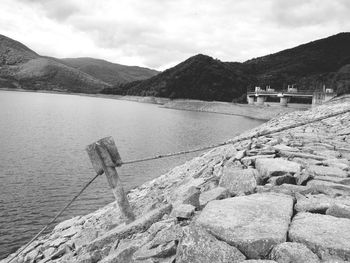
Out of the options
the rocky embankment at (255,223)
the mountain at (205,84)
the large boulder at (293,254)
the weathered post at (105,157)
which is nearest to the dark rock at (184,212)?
the rocky embankment at (255,223)

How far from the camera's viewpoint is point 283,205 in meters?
4.55

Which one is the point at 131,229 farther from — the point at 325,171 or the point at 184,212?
the point at 325,171

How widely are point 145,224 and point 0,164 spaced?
18576mm

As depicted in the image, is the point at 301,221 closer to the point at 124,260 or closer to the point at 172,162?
the point at 124,260

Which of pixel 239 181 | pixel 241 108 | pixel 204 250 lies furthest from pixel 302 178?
pixel 241 108

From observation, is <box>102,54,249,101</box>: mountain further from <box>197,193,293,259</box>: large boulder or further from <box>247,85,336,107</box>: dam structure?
<box>197,193,293,259</box>: large boulder

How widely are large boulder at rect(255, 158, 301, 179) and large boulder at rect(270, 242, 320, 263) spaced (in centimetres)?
294

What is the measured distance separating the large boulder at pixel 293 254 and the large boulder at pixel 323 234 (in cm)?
16

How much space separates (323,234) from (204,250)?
1.42m

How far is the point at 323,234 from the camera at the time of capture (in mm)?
3604

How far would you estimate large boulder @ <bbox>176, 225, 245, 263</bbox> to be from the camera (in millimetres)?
3357

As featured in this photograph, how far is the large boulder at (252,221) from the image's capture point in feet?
11.6

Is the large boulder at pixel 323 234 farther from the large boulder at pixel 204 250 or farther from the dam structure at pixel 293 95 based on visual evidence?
the dam structure at pixel 293 95

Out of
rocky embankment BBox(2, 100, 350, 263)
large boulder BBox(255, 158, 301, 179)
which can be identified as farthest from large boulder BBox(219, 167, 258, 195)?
large boulder BBox(255, 158, 301, 179)
